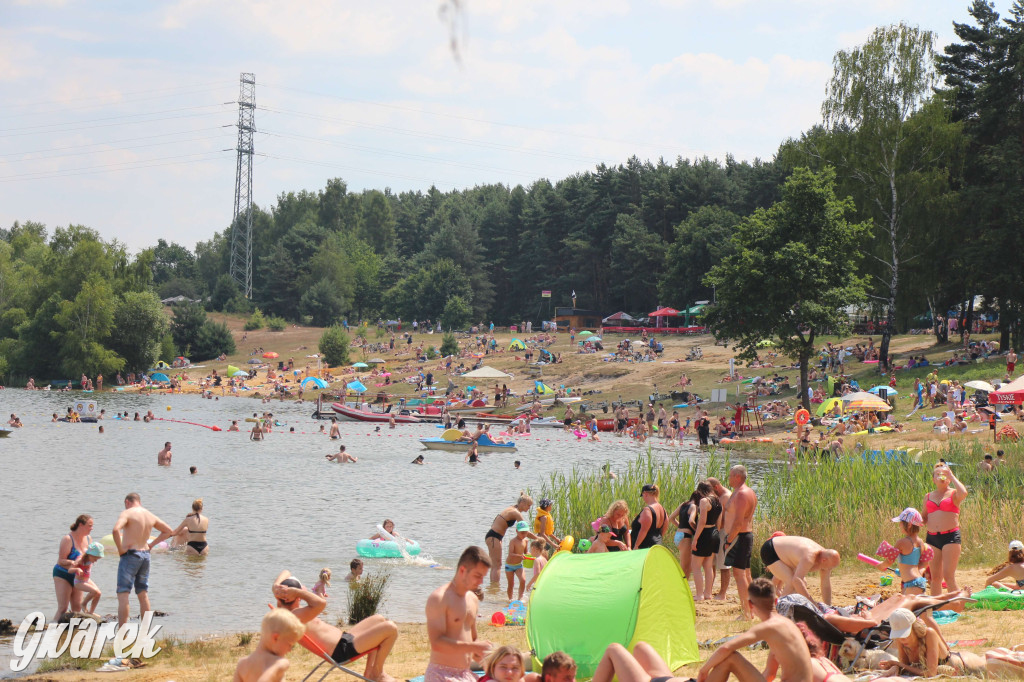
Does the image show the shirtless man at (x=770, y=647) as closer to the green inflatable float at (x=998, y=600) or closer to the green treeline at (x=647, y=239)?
the green inflatable float at (x=998, y=600)

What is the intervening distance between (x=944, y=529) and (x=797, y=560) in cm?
271

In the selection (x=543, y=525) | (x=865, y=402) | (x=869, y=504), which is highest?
(x=865, y=402)

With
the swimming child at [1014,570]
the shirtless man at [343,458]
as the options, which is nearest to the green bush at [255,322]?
the shirtless man at [343,458]

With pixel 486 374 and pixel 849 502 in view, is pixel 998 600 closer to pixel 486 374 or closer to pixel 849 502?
pixel 849 502

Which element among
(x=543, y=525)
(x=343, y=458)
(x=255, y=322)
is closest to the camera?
(x=543, y=525)

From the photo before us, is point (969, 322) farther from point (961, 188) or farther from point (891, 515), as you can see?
point (891, 515)

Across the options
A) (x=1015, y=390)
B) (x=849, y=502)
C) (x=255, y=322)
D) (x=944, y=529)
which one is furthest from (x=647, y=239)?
(x=944, y=529)

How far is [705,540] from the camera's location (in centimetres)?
1173

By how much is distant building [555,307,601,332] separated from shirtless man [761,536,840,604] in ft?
215

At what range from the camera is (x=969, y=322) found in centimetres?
4297

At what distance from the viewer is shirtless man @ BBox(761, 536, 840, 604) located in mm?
8664

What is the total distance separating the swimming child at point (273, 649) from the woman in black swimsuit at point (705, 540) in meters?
6.28

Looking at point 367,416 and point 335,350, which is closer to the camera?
point 367,416

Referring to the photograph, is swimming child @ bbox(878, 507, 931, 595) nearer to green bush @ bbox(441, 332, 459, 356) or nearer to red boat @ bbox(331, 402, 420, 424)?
red boat @ bbox(331, 402, 420, 424)
